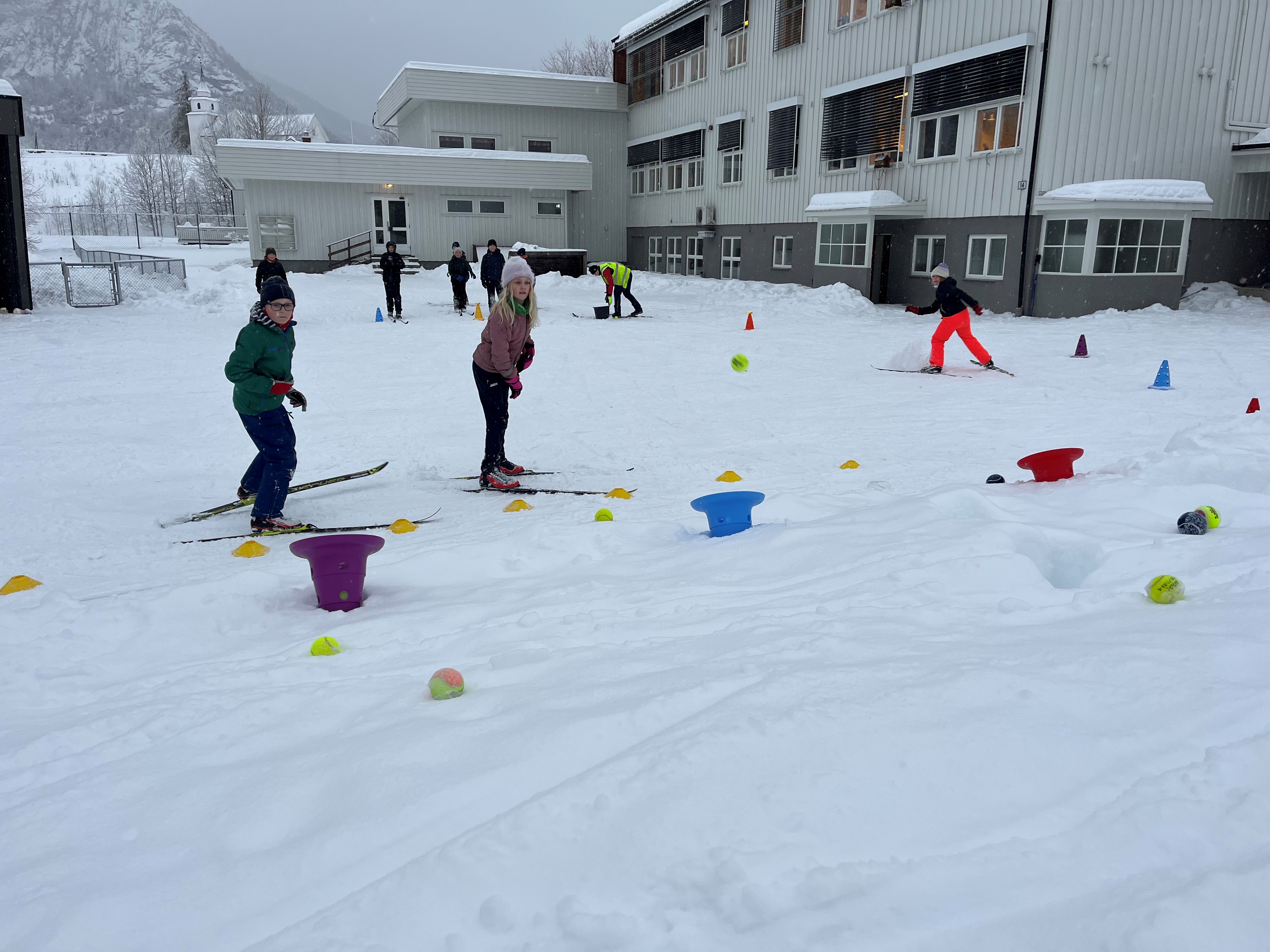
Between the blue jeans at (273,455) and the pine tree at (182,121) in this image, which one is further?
the pine tree at (182,121)

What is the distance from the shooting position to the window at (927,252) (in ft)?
72.6

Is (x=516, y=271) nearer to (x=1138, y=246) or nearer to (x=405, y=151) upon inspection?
(x=1138, y=246)

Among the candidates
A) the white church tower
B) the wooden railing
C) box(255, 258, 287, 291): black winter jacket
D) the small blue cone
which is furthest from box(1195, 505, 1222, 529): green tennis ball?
the white church tower

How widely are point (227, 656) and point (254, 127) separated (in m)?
76.1

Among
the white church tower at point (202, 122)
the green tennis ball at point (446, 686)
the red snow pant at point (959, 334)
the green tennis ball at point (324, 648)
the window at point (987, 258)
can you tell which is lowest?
the green tennis ball at point (324, 648)

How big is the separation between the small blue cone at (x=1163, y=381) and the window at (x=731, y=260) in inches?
806

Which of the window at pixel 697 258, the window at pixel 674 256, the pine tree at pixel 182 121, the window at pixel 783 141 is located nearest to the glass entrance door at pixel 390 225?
the window at pixel 674 256

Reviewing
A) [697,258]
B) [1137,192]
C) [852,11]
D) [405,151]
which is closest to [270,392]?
[1137,192]

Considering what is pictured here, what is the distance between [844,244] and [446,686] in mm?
23236

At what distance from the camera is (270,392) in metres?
5.93

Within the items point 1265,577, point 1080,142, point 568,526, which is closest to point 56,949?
point 568,526

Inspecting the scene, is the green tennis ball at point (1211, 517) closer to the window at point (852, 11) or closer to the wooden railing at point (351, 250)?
the window at point (852, 11)

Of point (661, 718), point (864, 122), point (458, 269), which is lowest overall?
point (661, 718)

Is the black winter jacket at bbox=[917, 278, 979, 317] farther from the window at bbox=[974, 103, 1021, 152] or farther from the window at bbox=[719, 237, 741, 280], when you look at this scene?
the window at bbox=[719, 237, 741, 280]
